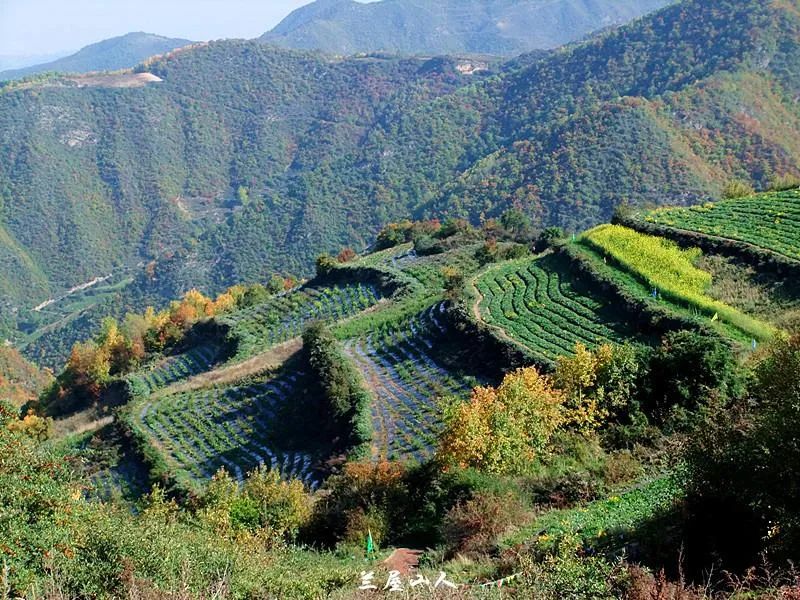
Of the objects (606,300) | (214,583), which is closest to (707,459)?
(214,583)

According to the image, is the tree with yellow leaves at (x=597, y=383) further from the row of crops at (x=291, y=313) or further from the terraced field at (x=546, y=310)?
the row of crops at (x=291, y=313)

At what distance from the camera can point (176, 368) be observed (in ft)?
193

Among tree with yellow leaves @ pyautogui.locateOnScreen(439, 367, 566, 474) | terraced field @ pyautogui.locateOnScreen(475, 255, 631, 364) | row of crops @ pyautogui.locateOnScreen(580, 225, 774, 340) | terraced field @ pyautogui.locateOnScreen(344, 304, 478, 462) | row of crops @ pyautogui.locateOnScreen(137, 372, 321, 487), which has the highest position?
tree with yellow leaves @ pyautogui.locateOnScreen(439, 367, 566, 474)

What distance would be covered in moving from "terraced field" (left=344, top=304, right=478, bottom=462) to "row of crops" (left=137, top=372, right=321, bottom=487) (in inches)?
157

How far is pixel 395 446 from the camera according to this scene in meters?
31.1

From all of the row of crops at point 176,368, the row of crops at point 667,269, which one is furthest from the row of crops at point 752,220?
the row of crops at point 176,368

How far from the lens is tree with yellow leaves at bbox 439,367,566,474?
20.3 metres

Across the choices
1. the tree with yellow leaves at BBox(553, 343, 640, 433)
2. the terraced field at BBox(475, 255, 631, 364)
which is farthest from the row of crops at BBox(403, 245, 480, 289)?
the tree with yellow leaves at BBox(553, 343, 640, 433)

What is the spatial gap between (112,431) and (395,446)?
2083 cm

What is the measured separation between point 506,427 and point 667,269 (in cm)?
2047

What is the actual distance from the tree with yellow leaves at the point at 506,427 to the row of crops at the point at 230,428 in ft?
40.8

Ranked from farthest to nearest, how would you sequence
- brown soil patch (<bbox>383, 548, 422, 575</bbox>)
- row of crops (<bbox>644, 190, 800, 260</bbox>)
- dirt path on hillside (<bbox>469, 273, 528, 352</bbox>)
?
row of crops (<bbox>644, 190, 800, 260</bbox>)
dirt path on hillside (<bbox>469, 273, 528, 352</bbox>)
brown soil patch (<bbox>383, 548, 422, 575</bbox>)

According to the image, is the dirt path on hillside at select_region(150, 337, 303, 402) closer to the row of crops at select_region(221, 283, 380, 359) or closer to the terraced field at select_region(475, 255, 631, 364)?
the row of crops at select_region(221, 283, 380, 359)

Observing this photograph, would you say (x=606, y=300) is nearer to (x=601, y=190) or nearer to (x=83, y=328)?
(x=601, y=190)
